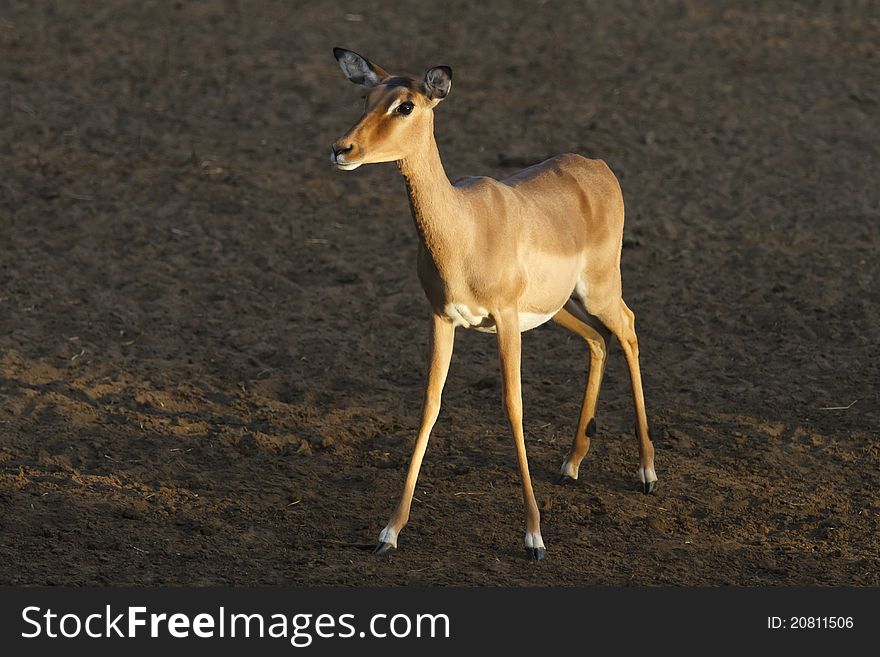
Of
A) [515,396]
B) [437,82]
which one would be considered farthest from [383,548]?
[437,82]

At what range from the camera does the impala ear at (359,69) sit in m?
6.00

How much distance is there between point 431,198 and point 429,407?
1.09 metres

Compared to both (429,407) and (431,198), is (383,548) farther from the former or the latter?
(431,198)

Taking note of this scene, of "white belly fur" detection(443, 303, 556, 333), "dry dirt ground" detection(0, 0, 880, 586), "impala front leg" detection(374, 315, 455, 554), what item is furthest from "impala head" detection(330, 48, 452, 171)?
"dry dirt ground" detection(0, 0, 880, 586)

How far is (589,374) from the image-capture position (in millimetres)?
7379

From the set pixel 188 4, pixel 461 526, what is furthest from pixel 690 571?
pixel 188 4

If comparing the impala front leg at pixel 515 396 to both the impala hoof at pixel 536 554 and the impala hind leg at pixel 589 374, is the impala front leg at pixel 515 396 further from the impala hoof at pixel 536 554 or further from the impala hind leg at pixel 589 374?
the impala hind leg at pixel 589 374

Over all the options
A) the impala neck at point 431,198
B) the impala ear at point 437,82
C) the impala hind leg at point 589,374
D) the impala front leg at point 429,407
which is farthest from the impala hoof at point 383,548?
the impala ear at point 437,82

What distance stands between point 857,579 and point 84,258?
257 inches

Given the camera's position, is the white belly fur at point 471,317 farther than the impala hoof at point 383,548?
No

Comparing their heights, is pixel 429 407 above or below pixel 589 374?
below

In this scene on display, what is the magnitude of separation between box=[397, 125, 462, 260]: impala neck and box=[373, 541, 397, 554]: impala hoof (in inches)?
57.5

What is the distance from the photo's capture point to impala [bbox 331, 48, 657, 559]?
5.79 m

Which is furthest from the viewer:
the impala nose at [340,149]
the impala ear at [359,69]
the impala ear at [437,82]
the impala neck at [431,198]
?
the impala ear at [359,69]
